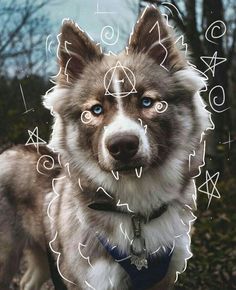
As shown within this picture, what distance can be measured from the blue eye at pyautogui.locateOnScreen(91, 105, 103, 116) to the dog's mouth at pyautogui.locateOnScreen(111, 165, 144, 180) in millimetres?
307

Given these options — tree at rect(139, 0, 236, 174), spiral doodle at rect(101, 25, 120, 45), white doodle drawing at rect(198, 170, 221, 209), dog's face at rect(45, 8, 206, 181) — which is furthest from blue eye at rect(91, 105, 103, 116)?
white doodle drawing at rect(198, 170, 221, 209)

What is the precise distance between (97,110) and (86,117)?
0.32 ft

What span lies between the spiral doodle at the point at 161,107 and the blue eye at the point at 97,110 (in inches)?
11.3

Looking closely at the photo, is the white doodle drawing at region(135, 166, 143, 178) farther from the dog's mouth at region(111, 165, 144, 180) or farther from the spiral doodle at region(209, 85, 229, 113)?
the spiral doodle at region(209, 85, 229, 113)

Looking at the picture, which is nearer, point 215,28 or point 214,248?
point 215,28

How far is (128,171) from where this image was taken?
3.17 metres

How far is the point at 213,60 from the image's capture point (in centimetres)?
398

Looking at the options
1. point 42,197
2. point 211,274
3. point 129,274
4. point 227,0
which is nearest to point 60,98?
point 42,197

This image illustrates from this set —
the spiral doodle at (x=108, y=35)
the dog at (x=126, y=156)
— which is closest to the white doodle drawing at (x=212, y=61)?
the dog at (x=126, y=156)

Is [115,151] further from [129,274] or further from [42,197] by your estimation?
[42,197]

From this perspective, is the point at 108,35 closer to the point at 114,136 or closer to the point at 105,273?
the point at 114,136

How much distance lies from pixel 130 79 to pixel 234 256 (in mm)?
1868

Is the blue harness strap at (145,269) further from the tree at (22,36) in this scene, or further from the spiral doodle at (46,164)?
the tree at (22,36)

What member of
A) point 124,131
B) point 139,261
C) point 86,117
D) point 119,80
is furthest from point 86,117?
point 139,261
